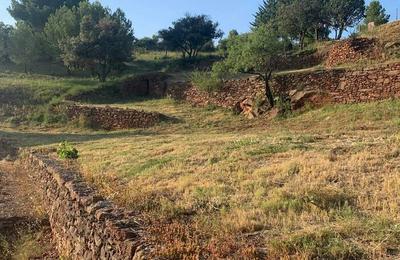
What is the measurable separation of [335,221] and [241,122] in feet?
49.0

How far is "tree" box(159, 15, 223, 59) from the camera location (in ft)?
139

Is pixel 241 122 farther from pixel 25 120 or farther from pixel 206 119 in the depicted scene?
pixel 25 120

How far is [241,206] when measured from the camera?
639cm

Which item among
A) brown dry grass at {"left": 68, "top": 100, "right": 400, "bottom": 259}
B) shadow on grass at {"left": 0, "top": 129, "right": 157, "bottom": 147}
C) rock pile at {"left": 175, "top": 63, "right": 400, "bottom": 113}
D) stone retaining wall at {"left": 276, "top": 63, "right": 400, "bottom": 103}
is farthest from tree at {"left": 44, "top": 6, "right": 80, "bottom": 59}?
brown dry grass at {"left": 68, "top": 100, "right": 400, "bottom": 259}

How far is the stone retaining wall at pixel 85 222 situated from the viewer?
5668 mm

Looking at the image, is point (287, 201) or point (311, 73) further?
point (311, 73)

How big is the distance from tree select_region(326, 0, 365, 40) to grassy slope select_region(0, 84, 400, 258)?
27128 millimetres

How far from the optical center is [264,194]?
6887 millimetres

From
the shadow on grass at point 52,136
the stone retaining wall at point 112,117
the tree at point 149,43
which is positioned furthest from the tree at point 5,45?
the shadow on grass at point 52,136

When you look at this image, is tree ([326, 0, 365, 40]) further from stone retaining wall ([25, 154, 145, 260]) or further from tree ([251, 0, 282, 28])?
stone retaining wall ([25, 154, 145, 260])

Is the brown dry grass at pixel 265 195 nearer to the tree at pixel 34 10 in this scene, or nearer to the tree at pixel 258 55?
the tree at pixel 258 55

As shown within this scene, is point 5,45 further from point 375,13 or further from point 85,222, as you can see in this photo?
point 85,222

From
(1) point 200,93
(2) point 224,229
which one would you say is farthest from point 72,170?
(1) point 200,93

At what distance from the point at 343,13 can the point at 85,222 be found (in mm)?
34997
